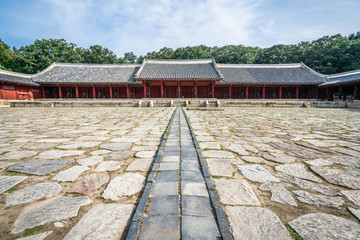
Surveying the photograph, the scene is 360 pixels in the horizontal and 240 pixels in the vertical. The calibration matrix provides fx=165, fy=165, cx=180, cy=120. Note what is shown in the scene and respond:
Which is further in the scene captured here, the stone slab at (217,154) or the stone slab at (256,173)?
the stone slab at (217,154)

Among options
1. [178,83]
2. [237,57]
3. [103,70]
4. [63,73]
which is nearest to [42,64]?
[63,73]

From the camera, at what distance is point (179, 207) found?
1.25m

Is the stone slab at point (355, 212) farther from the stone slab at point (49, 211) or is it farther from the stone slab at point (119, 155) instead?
the stone slab at point (119, 155)

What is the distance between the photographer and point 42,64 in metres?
33.3

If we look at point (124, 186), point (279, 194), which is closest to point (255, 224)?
point (279, 194)

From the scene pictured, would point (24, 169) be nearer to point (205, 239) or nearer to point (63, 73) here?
point (205, 239)

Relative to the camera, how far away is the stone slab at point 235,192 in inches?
53.4

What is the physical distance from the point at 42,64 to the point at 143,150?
140ft

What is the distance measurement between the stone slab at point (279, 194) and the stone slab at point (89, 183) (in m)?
1.57

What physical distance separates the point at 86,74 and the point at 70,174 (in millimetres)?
27119

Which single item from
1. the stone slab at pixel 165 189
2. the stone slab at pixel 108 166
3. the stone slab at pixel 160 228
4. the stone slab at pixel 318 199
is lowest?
the stone slab at pixel 318 199

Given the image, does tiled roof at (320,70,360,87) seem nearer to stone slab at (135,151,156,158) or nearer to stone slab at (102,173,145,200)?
stone slab at (135,151,156,158)

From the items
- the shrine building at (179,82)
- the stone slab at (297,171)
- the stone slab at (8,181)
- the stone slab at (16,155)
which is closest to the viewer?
the stone slab at (8,181)

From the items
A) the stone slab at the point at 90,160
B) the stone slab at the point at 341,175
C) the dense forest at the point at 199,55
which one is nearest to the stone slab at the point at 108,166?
the stone slab at the point at 90,160
